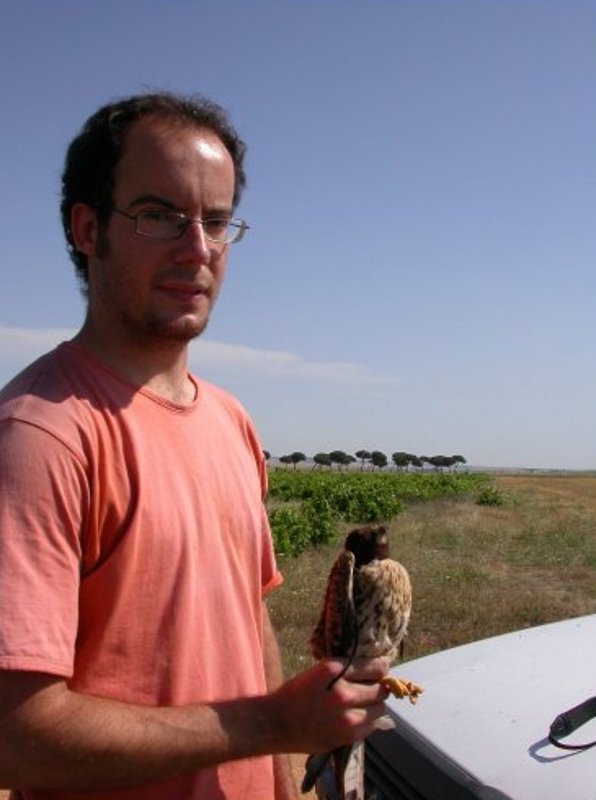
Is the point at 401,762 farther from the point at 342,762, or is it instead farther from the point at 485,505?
the point at 485,505

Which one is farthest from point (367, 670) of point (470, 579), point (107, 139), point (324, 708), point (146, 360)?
point (470, 579)

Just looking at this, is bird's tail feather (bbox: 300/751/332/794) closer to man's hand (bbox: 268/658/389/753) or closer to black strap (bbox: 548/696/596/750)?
man's hand (bbox: 268/658/389/753)

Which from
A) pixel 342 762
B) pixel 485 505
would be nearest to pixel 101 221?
pixel 342 762

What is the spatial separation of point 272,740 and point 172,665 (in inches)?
10.8

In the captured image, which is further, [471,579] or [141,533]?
[471,579]

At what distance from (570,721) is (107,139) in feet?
7.25

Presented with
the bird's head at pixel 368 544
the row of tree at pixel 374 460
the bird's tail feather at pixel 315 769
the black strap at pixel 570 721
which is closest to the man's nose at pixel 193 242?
the bird's head at pixel 368 544

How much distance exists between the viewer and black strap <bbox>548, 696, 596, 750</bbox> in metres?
2.71

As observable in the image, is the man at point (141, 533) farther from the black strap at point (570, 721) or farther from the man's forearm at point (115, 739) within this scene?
the black strap at point (570, 721)

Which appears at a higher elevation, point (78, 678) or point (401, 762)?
point (78, 678)

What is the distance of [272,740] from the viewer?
5.97ft

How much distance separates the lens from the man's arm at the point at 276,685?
240 cm

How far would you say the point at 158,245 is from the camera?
2035mm

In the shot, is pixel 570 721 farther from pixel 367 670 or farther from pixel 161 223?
pixel 161 223
